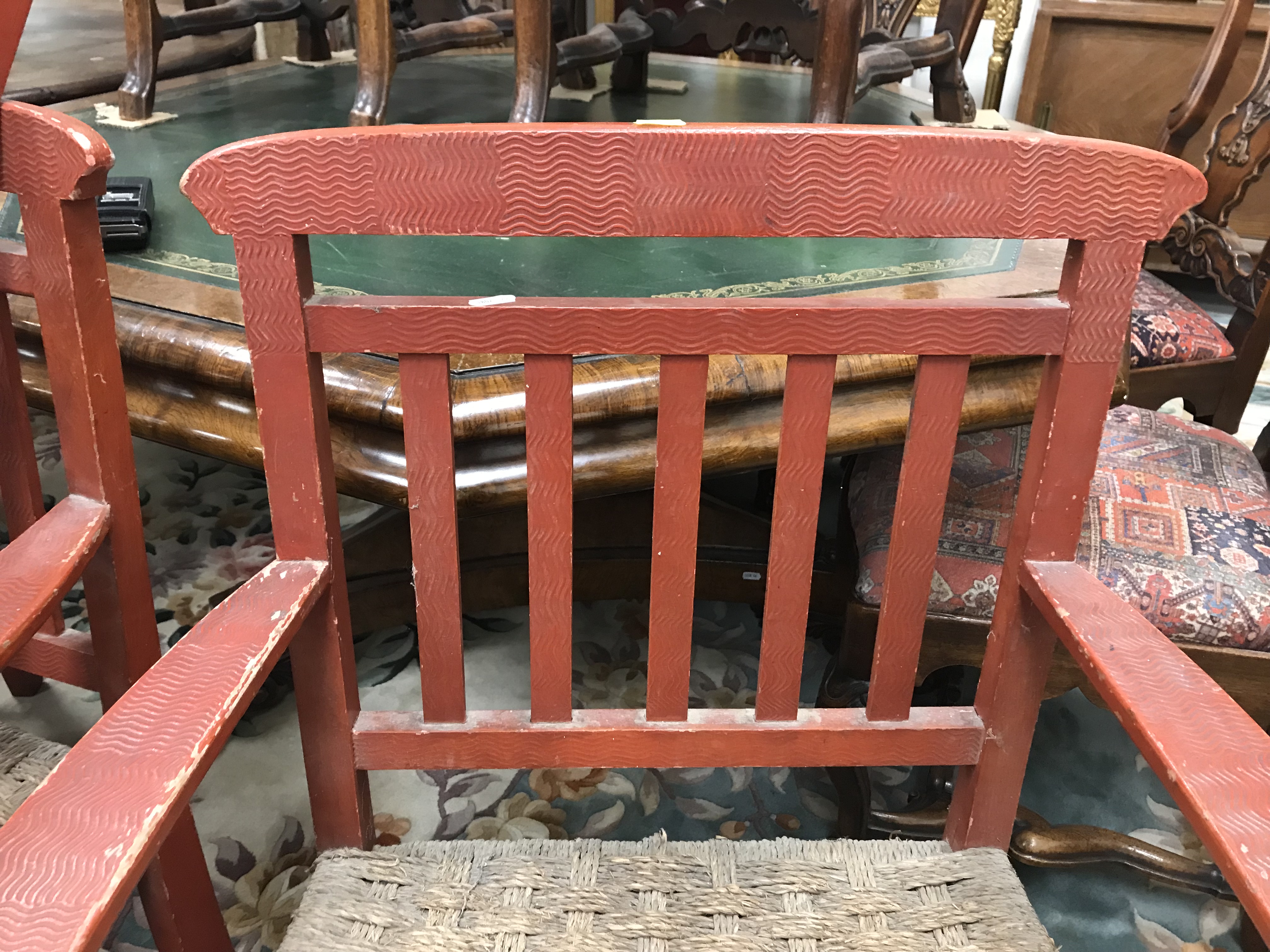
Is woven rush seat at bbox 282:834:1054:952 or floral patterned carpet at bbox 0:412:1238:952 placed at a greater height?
woven rush seat at bbox 282:834:1054:952

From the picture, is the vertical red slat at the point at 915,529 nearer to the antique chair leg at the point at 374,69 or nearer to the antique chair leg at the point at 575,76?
the antique chair leg at the point at 374,69

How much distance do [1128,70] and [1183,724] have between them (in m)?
2.77

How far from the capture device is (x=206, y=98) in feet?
6.05

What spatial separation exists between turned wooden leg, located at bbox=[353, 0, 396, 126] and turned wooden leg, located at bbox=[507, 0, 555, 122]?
0.64ft

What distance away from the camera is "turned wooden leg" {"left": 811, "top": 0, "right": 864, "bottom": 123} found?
124cm

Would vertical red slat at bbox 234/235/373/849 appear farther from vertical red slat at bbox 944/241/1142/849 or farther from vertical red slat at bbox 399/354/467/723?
vertical red slat at bbox 944/241/1142/849

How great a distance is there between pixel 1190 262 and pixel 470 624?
1329 mm

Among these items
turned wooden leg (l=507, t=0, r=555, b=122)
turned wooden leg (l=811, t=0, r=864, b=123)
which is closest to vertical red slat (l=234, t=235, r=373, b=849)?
turned wooden leg (l=507, t=0, r=555, b=122)

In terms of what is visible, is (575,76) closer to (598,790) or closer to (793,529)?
(598,790)

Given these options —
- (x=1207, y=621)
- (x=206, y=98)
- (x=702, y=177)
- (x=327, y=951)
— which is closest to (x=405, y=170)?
(x=702, y=177)

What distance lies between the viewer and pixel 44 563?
0.63 metres

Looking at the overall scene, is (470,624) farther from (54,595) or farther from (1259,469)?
(1259,469)

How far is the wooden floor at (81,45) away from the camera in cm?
217

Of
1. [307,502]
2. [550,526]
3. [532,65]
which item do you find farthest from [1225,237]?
[307,502]
